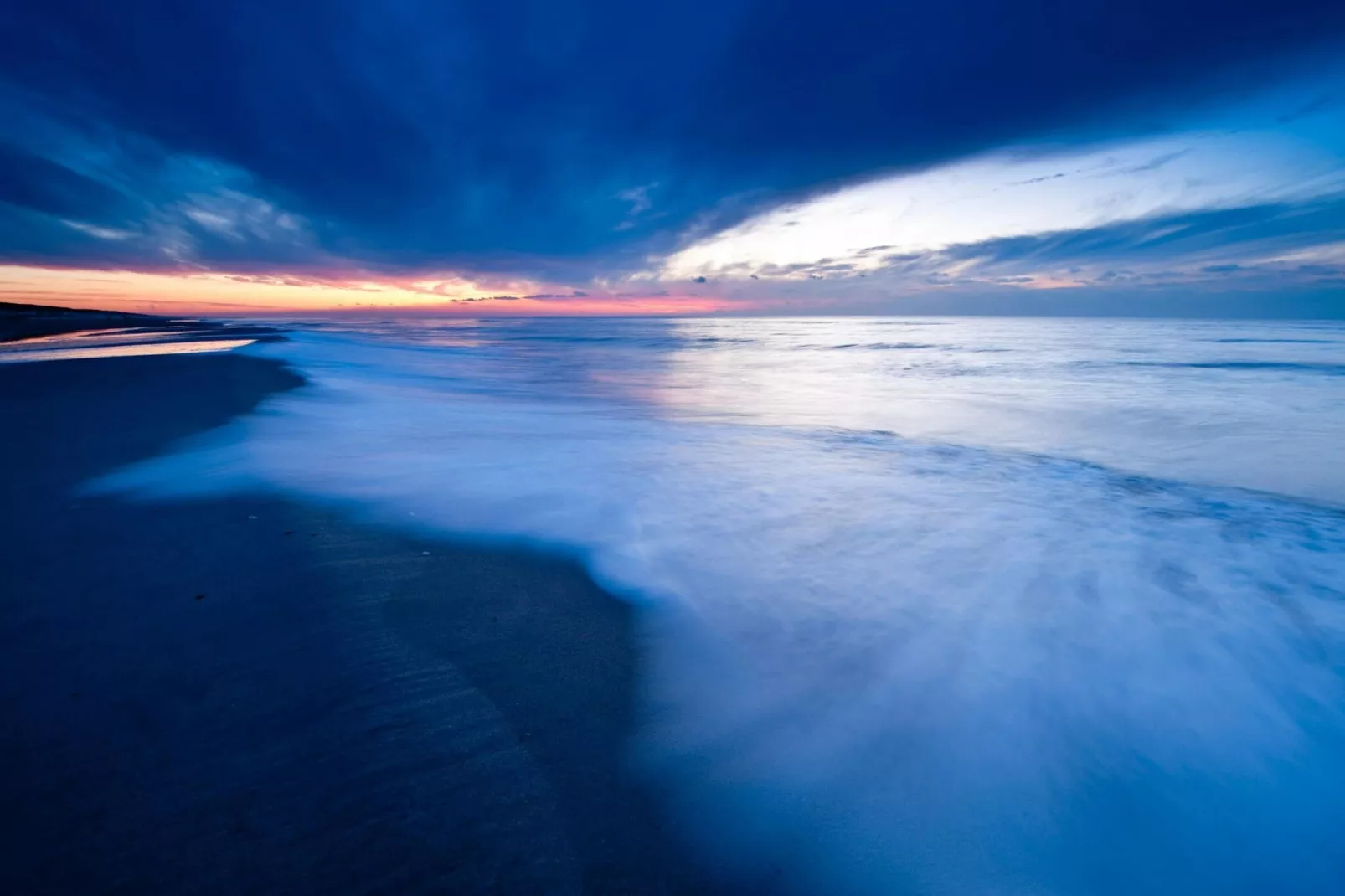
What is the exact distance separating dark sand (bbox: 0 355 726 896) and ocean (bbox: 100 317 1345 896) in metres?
0.32

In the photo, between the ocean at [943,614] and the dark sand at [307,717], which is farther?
the ocean at [943,614]

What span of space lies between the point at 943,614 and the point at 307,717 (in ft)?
11.3

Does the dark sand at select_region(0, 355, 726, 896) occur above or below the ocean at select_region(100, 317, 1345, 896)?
above

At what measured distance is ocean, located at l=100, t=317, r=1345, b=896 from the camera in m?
2.13

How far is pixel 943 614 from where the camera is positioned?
3.62 meters

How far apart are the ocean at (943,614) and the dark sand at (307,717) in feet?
1.06

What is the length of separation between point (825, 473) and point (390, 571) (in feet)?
14.7

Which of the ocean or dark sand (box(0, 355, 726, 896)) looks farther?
the ocean

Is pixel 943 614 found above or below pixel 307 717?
below

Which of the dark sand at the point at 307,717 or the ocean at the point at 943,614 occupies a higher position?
the dark sand at the point at 307,717

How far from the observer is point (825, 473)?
21.1 feet

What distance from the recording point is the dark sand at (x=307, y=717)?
1.81 meters

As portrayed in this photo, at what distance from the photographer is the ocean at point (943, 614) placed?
6.99 feet

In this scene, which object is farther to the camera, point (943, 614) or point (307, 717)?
point (943, 614)
